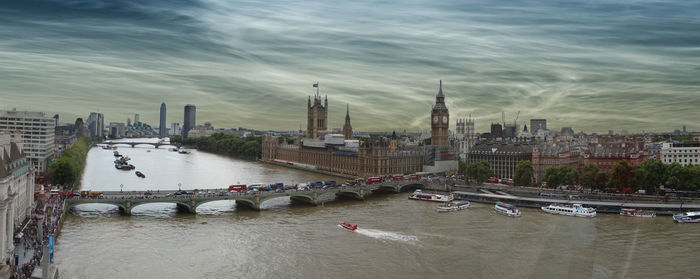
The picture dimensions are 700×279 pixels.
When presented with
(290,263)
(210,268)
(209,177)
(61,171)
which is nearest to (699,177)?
(290,263)

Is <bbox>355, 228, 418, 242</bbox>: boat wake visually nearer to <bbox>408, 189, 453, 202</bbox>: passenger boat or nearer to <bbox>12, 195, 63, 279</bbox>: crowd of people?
<bbox>408, 189, 453, 202</bbox>: passenger boat

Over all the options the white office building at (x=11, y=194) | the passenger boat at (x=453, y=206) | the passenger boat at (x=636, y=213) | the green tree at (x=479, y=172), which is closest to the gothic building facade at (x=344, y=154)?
the green tree at (x=479, y=172)

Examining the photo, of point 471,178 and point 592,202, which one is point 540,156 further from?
point 592,202

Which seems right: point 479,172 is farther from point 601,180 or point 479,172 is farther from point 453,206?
point 453,206

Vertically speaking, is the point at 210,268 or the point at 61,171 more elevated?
the point at 61,171

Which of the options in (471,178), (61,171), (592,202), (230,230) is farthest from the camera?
(471,178)

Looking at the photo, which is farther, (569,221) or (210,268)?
(569,221)

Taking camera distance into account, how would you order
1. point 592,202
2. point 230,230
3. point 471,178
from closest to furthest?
point 230,230
point 592,202
point 471,178

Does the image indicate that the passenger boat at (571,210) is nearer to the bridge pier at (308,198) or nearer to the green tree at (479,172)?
the green tree at (479,172)

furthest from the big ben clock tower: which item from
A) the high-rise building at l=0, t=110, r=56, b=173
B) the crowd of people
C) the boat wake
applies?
the crowd of people
